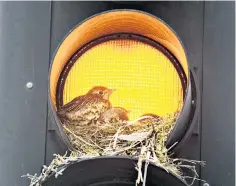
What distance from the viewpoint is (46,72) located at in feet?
7.23

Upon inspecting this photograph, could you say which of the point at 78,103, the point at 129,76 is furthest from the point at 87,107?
the point at 129,76

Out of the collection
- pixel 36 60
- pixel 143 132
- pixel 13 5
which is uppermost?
pixel 13 5

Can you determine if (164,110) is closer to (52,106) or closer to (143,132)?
(143,132)

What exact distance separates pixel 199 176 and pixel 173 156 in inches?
3.9

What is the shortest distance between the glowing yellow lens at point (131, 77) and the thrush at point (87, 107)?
16mm

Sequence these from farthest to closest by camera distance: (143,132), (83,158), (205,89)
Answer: (205,89), (143,132), (83,158)

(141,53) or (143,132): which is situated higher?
(141,53)

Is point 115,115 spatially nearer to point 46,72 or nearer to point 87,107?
point 87,107

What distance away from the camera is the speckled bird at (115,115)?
211 cm

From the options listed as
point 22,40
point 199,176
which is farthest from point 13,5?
point 199,176

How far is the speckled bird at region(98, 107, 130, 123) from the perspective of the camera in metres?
2.11

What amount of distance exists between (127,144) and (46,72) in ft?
1.22

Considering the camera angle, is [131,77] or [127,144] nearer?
[127,144]

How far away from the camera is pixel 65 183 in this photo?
1869mm
